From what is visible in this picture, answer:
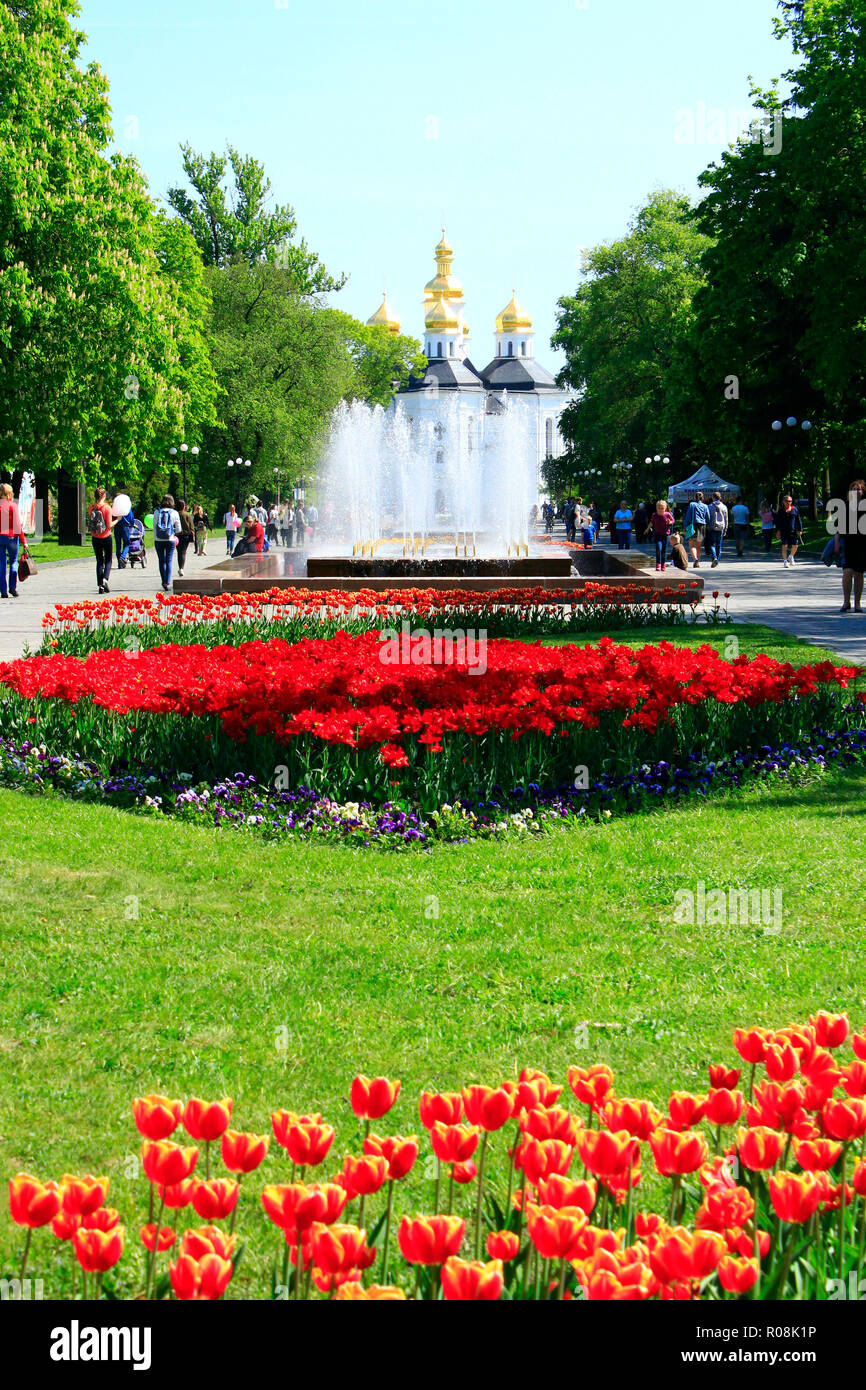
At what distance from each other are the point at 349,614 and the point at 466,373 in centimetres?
12663

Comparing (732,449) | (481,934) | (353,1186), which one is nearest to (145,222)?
(732,449)

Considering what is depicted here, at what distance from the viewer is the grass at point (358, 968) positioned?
13.3 feet

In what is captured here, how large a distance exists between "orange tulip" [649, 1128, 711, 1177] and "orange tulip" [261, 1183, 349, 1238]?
0.53 metres

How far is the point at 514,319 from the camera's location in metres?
147

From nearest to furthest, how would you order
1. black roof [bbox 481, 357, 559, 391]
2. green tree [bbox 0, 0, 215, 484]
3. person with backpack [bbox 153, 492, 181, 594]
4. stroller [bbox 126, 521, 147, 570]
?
person with backpack [bbox 153, 492, 181, 594] < stroller [bbox 126, 521, 147, 570] < green tree [bbox 0, 0, 215, 484] < black roof [bbox 481, 357, 559, 391]

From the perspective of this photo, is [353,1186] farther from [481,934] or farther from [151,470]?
[151,470]

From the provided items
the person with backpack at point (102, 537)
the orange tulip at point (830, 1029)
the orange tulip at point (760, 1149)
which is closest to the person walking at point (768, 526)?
the person with backpack at point (102, 537)

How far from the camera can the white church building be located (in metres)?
130

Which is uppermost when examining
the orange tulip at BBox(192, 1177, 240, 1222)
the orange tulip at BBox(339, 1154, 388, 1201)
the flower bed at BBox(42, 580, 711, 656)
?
the flower bed at BBox(42, 580, 711, 656)

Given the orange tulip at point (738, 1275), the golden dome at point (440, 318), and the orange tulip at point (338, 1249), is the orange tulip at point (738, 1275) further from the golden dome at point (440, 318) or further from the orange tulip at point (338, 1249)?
the golden dome at point (440, 318)

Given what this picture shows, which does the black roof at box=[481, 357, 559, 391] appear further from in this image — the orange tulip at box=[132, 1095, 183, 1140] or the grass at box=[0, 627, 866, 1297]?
the orange tulip at box=[132, 1095, 183, 1140]

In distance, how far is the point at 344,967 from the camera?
5.18 meters

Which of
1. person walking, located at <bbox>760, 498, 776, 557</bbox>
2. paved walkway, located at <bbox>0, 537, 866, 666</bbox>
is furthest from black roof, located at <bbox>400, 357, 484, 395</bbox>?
paved walkway, located at <bbox>0, 537, 866, 666</bbox>
